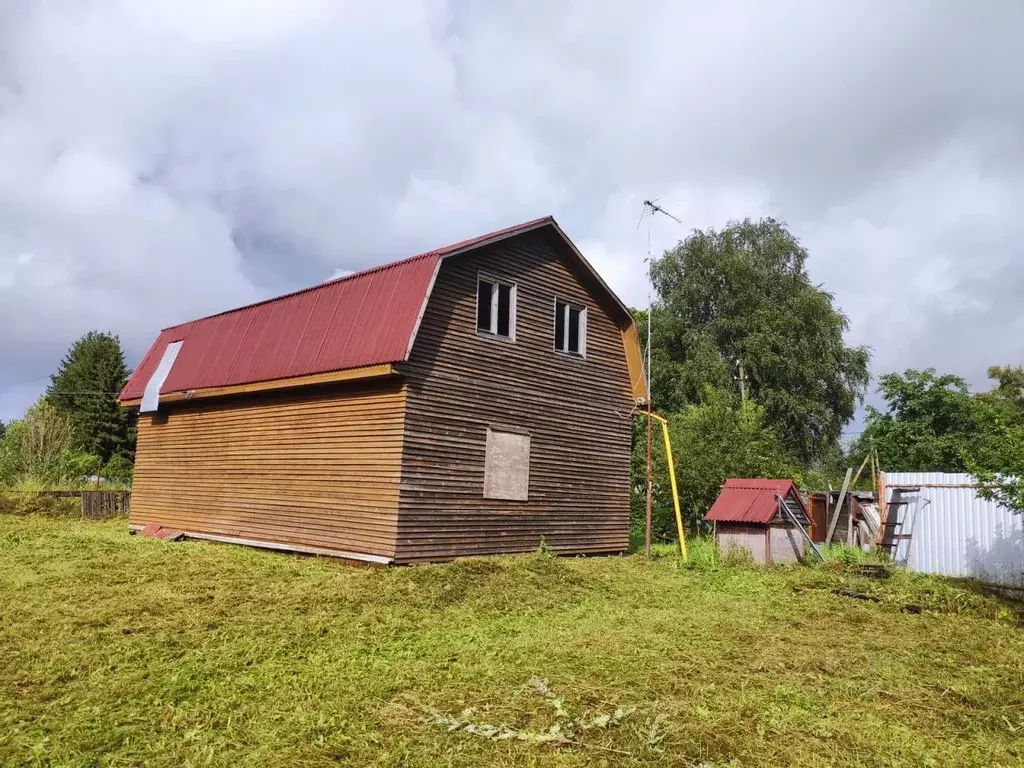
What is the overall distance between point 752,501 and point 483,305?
24.5ft

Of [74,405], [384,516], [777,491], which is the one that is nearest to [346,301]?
[384,516]

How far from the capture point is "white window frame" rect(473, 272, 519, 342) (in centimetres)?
1552

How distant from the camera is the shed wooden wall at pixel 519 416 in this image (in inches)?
558

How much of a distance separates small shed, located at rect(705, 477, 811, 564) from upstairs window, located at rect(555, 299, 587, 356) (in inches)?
193

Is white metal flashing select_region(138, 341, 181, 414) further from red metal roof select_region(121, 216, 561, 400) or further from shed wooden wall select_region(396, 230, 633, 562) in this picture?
shed wooden wall select_region(396, 230, 633, 562)

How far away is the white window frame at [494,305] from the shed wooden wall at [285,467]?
248 cm

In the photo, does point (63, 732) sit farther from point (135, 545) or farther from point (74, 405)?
point (74, 405)

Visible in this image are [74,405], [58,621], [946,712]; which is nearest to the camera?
[946,712]

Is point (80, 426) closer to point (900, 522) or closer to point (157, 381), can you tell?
point (157, 381)

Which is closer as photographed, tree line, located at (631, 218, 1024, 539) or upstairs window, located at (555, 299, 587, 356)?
upstairs window, located at (555, 299, 587, 356)

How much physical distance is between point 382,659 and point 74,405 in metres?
45.0

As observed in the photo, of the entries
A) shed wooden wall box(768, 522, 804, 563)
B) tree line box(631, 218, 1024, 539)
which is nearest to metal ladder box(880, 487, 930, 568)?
shed wooden wall box(768, 522, 804, 563)

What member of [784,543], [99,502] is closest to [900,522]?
[784,543]

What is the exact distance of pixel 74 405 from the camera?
148 feet
